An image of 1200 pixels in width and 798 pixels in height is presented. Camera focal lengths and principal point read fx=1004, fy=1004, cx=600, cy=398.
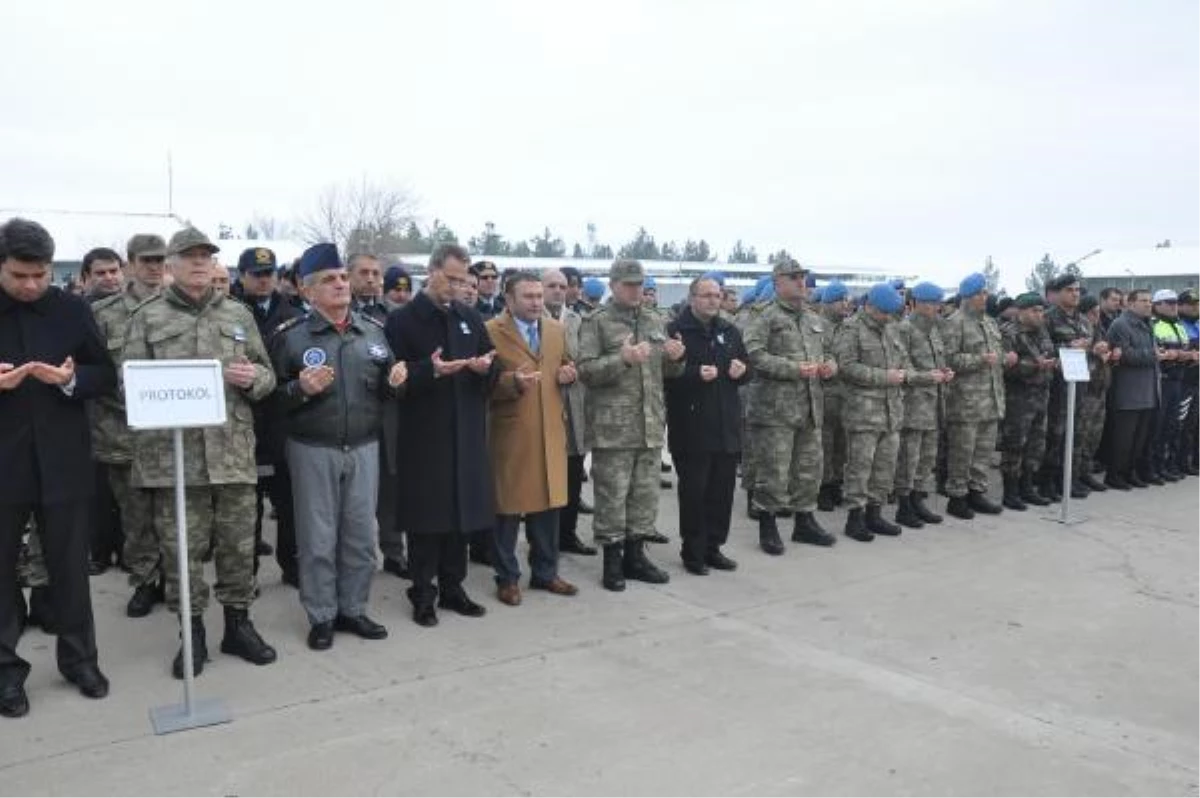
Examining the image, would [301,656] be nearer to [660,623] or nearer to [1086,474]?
[660,623]

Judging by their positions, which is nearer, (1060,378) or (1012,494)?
(1012,494)

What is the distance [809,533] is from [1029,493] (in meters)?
2.77

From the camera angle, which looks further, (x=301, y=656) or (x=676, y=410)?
(x=676, y=410)

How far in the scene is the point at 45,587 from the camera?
5227 millimetres

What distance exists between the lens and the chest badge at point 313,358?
4.97 m

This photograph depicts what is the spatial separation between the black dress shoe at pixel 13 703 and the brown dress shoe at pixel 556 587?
2.83 metres

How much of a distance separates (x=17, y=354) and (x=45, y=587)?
164 centimetres

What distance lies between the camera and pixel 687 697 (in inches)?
178

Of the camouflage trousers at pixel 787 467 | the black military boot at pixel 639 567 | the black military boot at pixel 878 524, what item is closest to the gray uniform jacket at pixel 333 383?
the black military boot at pixel 639 567

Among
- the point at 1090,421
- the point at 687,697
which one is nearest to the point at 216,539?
the point at 687,697

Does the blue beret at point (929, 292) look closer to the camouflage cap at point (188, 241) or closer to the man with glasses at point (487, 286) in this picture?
the man with glasses at point (487, 286)

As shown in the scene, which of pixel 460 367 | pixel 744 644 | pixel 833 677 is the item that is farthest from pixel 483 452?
pixel 833 677

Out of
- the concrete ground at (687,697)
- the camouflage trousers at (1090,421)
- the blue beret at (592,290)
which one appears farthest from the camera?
the blue beret at (592,290)

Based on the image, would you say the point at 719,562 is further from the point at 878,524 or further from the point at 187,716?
the point at 187,716
